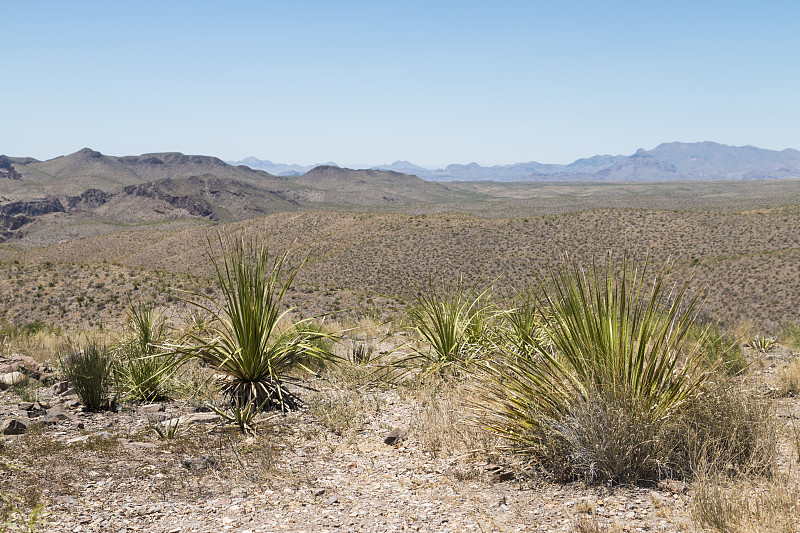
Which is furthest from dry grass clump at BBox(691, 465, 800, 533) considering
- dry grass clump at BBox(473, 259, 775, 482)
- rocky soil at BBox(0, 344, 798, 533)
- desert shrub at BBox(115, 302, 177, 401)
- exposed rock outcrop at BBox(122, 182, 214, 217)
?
exposed rock outcrop at BBox(122, 182, 214, 217)

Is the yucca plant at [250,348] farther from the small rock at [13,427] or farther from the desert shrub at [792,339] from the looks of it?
the desert shrub at [792,339]

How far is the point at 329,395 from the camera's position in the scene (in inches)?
263

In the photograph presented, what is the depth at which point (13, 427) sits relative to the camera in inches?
206

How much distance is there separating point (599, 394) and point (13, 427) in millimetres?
4947

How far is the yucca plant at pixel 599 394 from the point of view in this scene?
13.4 feet

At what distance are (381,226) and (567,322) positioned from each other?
44828mm

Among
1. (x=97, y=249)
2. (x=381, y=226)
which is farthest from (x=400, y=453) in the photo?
(x=97, y=249)

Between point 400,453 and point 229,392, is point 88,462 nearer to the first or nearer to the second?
point 229,392

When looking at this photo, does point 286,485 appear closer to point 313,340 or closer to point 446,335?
point 313,340

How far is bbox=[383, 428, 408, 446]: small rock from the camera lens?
5297mm

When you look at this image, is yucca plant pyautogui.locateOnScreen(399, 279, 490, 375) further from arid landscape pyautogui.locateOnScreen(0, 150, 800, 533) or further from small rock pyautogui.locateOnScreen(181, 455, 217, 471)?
small rock pyautogui.locateOnScreen(181, 455, 217, 471)

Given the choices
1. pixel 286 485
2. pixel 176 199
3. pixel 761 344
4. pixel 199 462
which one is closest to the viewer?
pixel 286 485

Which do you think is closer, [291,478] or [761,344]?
[291,478]

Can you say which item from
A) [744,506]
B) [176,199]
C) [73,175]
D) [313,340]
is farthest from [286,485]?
[73,175]
